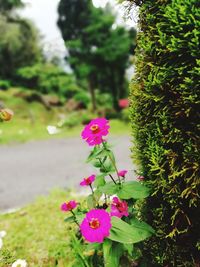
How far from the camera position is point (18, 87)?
2523cm

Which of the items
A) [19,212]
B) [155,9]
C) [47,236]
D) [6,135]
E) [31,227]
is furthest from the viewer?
[6,135]

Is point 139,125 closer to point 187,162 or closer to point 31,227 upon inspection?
point 187,162

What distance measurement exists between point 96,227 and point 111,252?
10.4 inches

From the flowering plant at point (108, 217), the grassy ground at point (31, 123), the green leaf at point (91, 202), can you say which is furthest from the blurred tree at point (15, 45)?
the flowering plant at point (108, 217)

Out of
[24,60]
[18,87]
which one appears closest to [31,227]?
[18,87]

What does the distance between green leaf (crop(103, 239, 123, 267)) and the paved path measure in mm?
3804

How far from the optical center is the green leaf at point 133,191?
2312 mm

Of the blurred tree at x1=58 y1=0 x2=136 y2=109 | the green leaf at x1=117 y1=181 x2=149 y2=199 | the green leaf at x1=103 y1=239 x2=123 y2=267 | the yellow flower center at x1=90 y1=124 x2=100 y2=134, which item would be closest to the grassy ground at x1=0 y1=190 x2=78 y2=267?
the green leaf at x1=103 y1=239 x2=123 y2=267

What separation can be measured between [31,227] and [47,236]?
15.8 inches

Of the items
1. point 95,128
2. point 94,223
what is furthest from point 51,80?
point 94,223

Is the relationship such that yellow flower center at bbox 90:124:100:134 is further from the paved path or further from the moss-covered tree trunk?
the paved path

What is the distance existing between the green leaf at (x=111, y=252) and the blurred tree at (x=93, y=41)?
19.6 meters

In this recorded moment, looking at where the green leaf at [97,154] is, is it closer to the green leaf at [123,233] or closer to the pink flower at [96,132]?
the pink flower at [96,132]

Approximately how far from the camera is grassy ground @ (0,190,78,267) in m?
3.10
